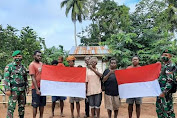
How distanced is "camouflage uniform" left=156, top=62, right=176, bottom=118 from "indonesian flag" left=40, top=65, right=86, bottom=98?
175 centimetres

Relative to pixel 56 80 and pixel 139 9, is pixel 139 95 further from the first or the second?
pixel 139 9

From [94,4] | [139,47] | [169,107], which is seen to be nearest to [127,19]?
[139,47]

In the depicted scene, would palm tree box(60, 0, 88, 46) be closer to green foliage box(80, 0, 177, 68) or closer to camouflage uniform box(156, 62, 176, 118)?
green foliage box(80, 0, 177, 68)

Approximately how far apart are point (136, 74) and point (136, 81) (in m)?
0.17

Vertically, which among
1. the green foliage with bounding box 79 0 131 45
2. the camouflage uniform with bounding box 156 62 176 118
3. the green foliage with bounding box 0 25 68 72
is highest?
the green foliage with bounding box 79 0 131 45

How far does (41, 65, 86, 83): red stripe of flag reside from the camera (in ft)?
14.6

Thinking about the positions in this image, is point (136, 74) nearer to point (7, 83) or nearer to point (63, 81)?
point (63, 81)

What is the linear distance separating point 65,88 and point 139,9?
16.7ft

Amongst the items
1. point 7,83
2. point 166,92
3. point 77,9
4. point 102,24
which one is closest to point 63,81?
point 7,83

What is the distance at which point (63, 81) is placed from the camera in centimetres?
456

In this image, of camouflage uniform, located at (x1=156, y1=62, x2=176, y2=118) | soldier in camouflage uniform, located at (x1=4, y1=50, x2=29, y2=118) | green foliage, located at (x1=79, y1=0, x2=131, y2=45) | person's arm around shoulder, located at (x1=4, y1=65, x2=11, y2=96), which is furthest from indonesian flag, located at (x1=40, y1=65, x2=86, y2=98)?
green foliage, located at (x1=79, y1=0, x2=131, y2=45)

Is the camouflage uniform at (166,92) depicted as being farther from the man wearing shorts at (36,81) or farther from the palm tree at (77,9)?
the palm tree at (77,9)

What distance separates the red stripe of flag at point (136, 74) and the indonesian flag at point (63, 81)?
90 cm

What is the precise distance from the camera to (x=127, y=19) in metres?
→ 7.33
